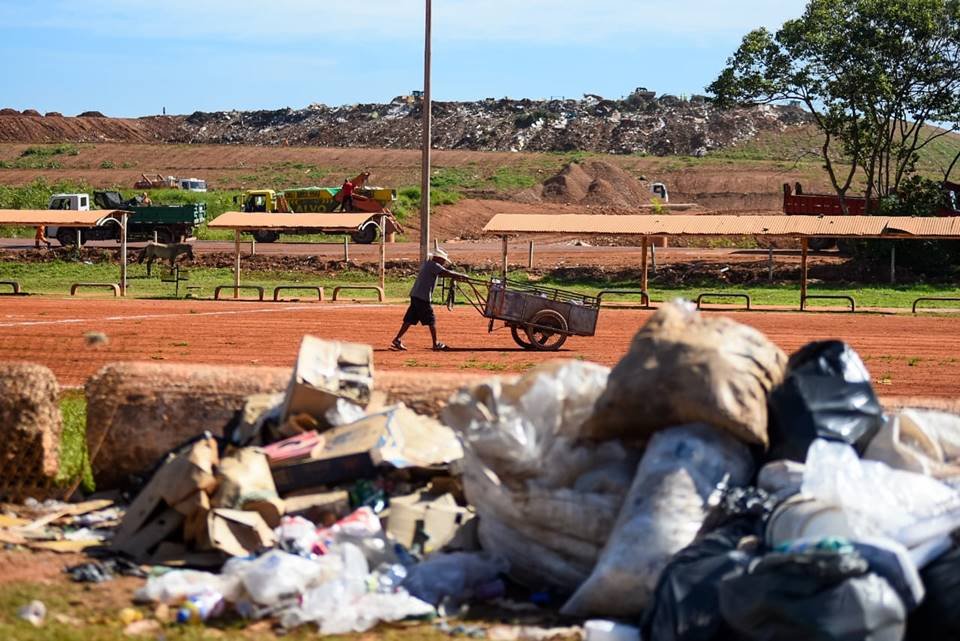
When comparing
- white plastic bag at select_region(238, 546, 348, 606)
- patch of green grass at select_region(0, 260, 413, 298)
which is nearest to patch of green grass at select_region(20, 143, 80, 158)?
patch of green grass at select_region(0, 260, 413, 298)

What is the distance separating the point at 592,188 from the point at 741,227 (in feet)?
128

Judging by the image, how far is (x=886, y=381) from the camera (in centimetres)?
1719

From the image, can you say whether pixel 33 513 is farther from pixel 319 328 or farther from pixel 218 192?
pixel 218 192

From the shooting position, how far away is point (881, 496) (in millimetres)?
6078

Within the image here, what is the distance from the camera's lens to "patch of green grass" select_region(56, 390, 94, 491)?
8867mm

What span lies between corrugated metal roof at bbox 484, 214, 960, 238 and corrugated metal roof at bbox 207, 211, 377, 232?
3.58 meters

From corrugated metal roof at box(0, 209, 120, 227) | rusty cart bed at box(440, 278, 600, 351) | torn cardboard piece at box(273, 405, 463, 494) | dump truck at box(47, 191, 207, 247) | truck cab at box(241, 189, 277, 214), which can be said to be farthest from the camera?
truck cab at box(241, 189, 277, 214)

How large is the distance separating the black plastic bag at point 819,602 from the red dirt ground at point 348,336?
33.9 feet

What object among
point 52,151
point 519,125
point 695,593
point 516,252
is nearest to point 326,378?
point 695,593

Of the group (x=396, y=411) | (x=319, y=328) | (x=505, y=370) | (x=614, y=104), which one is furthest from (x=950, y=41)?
(x=614, y=104)

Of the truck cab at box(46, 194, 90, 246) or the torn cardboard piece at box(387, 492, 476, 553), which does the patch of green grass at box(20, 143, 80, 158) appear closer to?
the truck cab at box(46, 194, 90, 246)

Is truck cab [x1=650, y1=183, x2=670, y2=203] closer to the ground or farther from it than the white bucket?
farther from it

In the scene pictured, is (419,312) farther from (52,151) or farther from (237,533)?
(52,151)

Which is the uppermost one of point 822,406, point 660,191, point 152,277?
point 660,191
